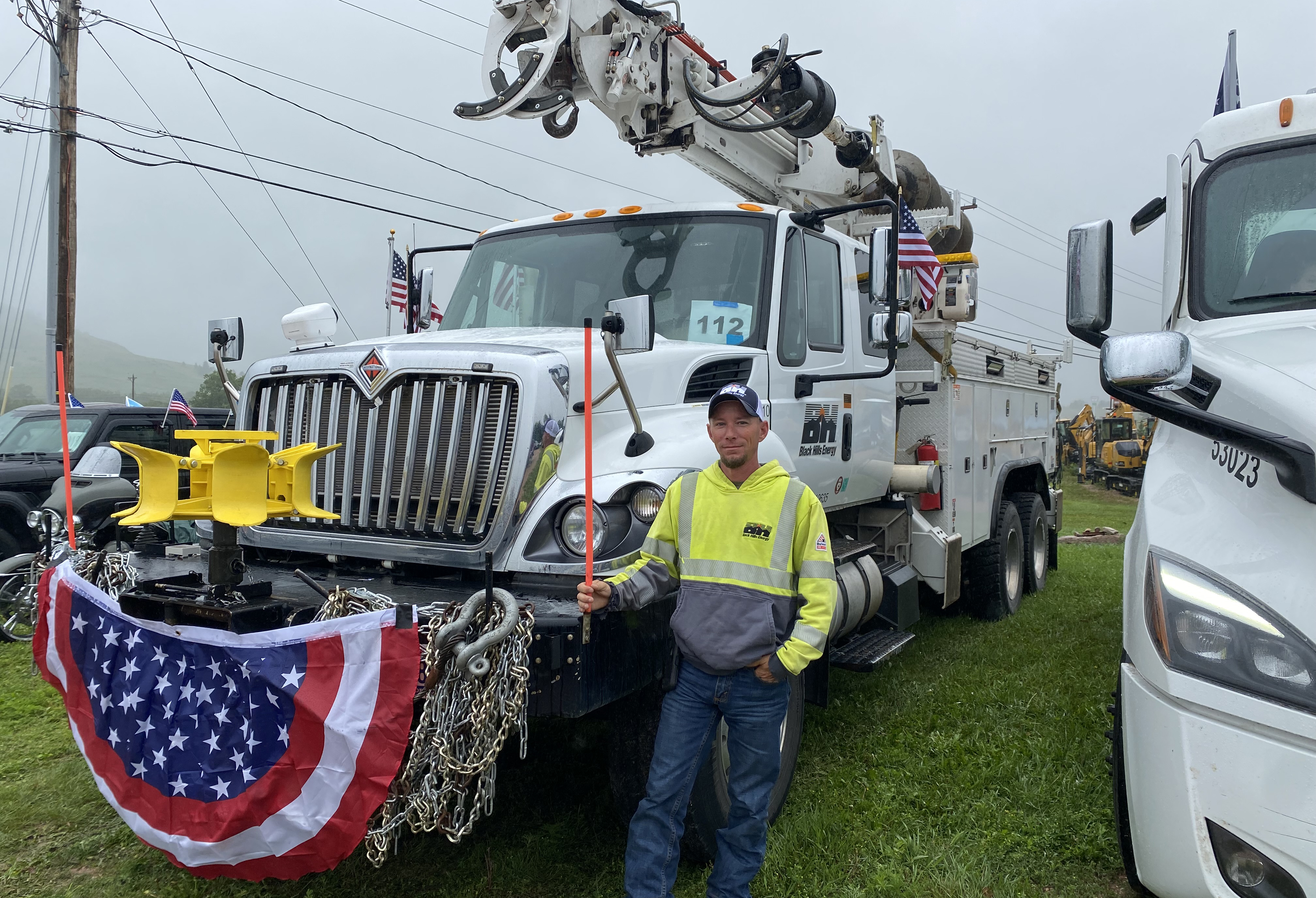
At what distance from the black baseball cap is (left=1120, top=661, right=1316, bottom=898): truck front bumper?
1.40 m

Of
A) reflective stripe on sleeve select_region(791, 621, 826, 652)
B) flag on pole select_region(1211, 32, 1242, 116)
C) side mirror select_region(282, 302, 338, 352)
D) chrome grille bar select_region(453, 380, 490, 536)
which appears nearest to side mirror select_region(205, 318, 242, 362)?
side mirror select_region(282, 302, 338, 352)

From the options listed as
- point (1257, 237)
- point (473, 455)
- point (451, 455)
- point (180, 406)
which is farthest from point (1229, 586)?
point (180, 406)

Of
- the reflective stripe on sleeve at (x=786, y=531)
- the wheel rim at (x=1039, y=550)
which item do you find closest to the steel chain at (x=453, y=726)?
the reflective stripe on sleeve at (x=786, y=531)

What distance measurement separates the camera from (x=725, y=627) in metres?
3.11

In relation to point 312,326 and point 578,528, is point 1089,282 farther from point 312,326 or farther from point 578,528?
point 312,326

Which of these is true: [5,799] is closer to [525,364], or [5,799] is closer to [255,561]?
[255,561]

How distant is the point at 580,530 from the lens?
337cm

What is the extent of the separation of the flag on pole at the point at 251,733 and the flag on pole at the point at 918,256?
449cm

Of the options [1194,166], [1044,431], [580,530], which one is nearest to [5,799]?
[580,530]

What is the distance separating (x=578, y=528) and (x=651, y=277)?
1806 mm

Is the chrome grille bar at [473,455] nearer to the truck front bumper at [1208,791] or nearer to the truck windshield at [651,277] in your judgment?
the truck windshield at [651,277]

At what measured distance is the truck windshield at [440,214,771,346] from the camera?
4637 millimetres

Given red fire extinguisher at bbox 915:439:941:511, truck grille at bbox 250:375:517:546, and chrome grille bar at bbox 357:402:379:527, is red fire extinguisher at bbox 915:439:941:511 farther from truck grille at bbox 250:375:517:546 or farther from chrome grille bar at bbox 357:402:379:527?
chrome grille bar at bbox 357:402:379:527

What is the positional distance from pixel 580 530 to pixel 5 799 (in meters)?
3.39
